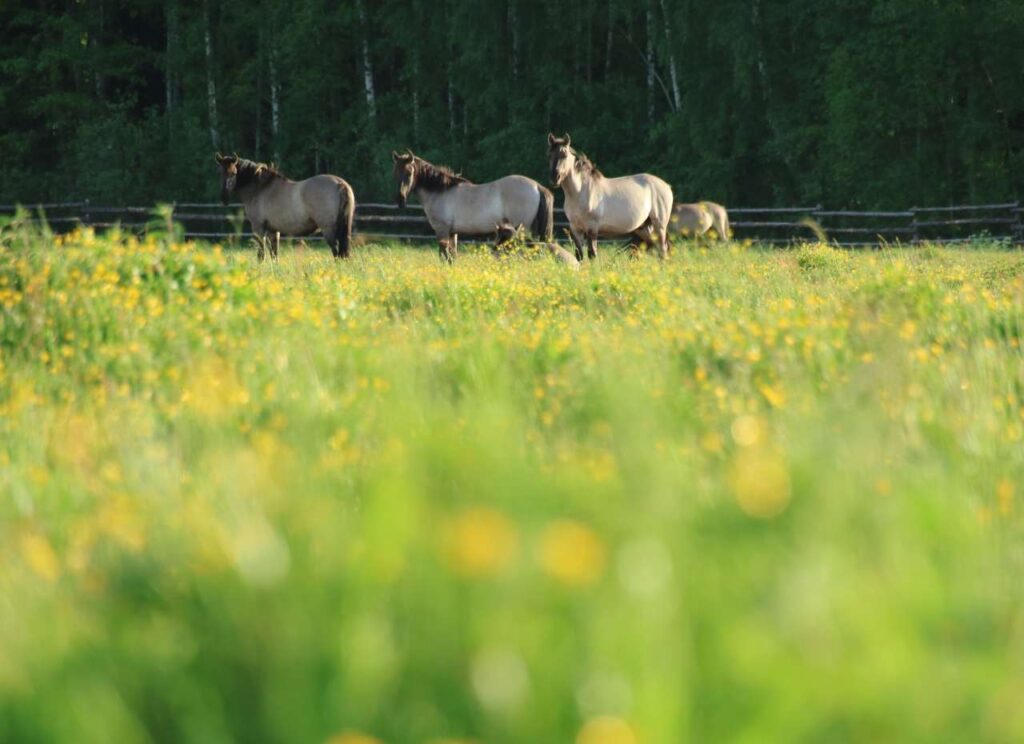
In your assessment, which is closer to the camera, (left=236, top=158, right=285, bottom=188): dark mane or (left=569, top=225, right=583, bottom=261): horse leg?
(left=569, top=225, right=583, bottom=261): horse leg

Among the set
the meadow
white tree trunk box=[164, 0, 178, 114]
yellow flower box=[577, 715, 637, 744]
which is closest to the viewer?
yellow flower box=[577, 715, 637, 744]

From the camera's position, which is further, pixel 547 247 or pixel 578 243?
pixel 578 243

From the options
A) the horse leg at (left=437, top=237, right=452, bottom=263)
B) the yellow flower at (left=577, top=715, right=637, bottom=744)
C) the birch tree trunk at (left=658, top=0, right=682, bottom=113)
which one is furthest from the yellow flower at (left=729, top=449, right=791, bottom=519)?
the birch tree trunk at (left=658, top=0, right=682, bottom=113)

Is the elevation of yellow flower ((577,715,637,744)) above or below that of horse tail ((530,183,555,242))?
below

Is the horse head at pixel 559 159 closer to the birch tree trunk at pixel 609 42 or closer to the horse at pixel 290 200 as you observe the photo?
the horse at pixel 290 200

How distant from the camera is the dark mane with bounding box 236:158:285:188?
17703 millimetres

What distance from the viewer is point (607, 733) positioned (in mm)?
1305

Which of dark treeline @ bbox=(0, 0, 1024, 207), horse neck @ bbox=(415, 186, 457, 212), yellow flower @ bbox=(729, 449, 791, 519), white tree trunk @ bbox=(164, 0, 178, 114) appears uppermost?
white tree trunk @ bbox=(164, 0, 178, 114)

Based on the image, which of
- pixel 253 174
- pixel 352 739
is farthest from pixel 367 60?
pixel 352 739

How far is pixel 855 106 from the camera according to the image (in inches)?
1156

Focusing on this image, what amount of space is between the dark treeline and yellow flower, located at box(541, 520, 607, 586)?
28344mm

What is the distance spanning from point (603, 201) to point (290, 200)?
4174 mm

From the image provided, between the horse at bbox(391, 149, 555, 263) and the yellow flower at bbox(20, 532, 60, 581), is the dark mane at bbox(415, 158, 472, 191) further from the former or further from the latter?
the yellow flower at bbox(20, 532, 60, 581)

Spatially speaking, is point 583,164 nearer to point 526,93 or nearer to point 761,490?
point 761,490
